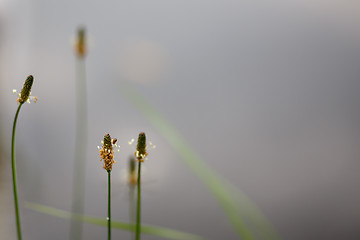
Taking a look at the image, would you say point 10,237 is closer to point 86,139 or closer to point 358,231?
point 86,139

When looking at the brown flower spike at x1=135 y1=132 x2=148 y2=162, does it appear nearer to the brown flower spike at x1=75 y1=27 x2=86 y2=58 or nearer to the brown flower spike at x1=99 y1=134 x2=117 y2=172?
the brown flower spike at x1=99 y1=134 x2=117 y2=172

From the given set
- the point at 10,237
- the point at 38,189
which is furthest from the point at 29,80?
the point at 38,189

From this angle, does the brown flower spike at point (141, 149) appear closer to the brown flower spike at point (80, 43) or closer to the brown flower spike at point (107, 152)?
the brown flower spike at point (107, 152)

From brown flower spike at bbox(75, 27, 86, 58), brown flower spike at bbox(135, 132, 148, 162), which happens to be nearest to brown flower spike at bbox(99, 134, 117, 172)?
brown flower spike at bbox(135, 132, 148, 162)

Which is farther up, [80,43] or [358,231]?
[80,43]

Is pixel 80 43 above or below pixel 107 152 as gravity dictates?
above

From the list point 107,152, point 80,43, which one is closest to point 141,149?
point 107,152

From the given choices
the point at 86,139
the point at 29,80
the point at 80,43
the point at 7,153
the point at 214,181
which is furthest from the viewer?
the point at 86,139

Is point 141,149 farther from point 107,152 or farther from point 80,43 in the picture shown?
point 80,43

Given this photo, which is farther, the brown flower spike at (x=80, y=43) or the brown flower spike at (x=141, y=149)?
the brown flower spike at (x=80, y=43)

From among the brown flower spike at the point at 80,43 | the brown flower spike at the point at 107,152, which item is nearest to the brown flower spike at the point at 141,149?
the brown flower spike at the point at 107,152

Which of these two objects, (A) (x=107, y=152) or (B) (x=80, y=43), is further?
(B) (x=80, y=43)
